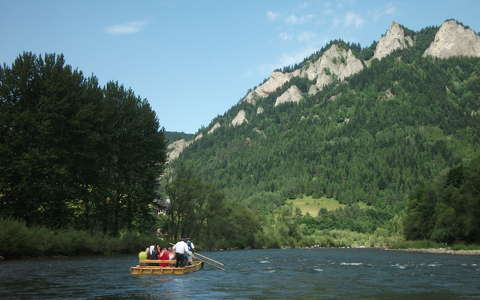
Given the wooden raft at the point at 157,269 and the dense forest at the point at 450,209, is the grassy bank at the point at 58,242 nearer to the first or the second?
the wooden raft at the point at 157,269

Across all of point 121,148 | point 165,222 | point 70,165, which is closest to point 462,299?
point 70,165

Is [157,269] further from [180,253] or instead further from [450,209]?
[450,209]

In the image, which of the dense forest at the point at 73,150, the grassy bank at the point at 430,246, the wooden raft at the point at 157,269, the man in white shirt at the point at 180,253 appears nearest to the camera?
the wooden raft at the point at 157,269

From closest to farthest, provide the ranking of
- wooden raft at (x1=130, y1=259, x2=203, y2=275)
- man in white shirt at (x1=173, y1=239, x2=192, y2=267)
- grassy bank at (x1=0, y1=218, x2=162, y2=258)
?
wooden raft at (x1=130, y1=259, x2=203, y2=275) < man in white shirt at (x1=173, y1=239, x2=192, y2=267) < grassy bank at (x1=0, y1=218, x2=162, y2=258)

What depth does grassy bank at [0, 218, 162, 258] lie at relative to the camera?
5450 centimetres

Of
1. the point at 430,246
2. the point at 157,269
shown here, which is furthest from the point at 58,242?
the point at 430,246

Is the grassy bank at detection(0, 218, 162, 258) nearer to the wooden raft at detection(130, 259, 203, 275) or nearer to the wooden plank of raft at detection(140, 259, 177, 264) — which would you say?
the wooden plank of raft at detection(140, 259, 177, 264)

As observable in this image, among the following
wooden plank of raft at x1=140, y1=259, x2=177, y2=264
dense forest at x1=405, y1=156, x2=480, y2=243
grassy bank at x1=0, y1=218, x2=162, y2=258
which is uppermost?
dense forest at x1=405, y1=156, x2=480, y2=243

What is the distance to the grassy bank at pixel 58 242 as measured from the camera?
54.5 meters

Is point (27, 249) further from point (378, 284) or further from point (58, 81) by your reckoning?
point (378, 284)

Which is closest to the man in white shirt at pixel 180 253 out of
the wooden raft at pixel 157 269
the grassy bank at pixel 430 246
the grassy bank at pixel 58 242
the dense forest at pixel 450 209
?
the wooden raft at pixel 157 269

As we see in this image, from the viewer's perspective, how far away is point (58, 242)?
213 ft

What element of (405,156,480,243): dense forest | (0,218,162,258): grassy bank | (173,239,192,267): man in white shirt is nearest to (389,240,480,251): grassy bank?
(405,156,480,243): dense forest

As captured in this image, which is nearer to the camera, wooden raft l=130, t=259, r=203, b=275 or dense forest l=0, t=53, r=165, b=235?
wooden raft l=130, t=259, r=203, b=275
